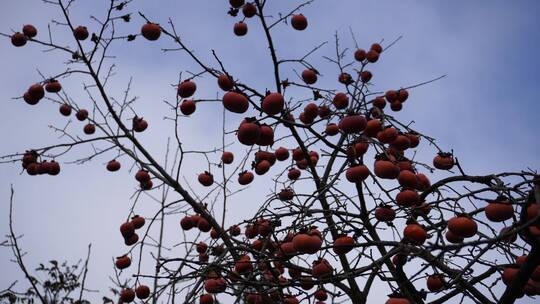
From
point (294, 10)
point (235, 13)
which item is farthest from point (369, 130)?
point (235, 13)

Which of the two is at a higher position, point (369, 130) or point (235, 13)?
point (235, 13)

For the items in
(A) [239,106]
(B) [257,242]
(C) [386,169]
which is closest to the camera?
(A) [239,106]

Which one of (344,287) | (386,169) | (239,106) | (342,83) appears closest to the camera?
(239,106)

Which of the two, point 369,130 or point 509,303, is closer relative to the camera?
point 509,303

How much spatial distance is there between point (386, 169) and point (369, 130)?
0.46m

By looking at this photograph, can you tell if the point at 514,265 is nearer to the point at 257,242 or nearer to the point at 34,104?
the point at 257,242

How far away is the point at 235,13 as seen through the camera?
143 inches

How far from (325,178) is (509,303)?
6.99 feet

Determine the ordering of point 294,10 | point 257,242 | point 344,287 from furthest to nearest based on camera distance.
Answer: point 294,10 → point 344,287 → point 257,242

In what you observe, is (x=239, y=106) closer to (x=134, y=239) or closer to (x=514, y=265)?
(x=514, y=265)

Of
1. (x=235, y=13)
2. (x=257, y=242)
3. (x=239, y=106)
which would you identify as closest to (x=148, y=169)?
(x=257, y=242)

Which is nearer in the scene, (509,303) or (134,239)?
(509,303)

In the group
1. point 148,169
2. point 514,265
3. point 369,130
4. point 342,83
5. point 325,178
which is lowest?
point 514,265

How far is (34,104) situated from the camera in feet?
13.1
